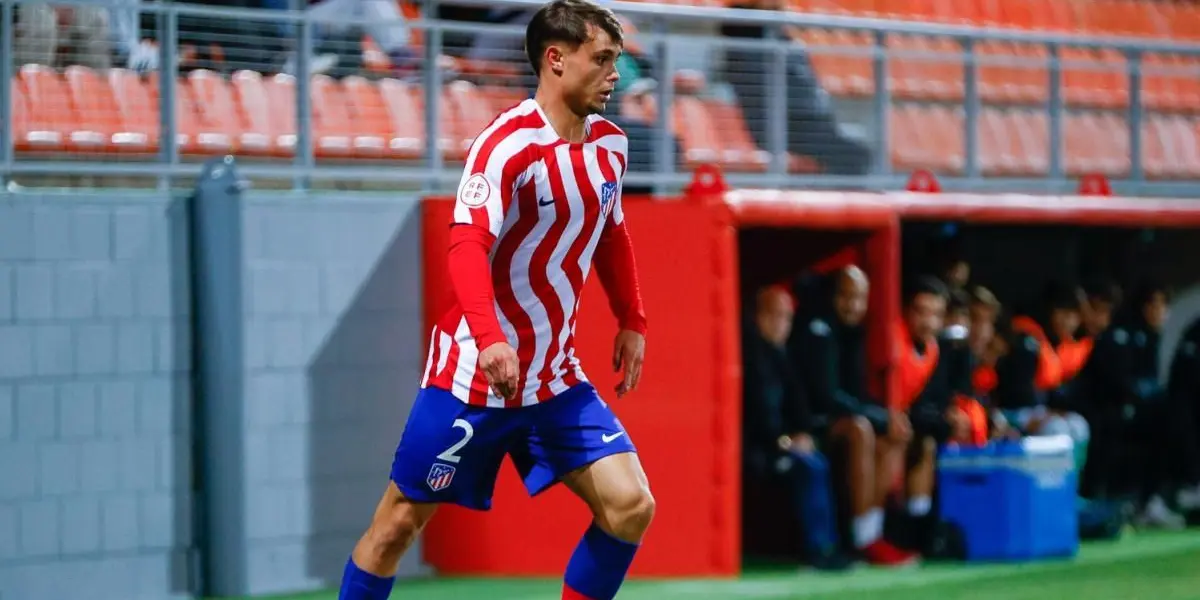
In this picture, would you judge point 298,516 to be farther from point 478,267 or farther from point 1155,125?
point 1155,125

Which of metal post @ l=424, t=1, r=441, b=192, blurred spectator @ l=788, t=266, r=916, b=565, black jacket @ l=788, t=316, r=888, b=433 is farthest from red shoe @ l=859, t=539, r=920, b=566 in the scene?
metal post @ l=424, t=1, r=441, b=192

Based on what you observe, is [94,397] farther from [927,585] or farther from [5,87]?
[927,585]

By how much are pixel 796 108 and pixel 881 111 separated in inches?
17.3

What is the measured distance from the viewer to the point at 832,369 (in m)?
9.43

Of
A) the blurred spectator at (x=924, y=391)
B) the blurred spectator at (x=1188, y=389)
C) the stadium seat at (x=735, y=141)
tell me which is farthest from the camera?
the blurred spectator at (x=1188, y=389)

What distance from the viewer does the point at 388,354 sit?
8.93 m

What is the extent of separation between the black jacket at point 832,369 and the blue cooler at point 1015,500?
552 millimetres

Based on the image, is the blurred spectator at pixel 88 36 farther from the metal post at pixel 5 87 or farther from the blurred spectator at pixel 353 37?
the blurred spectator at pixel 353 37

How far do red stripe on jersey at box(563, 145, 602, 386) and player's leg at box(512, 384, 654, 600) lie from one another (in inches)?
4.4

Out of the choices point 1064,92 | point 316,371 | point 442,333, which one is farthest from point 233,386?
point 1064,92

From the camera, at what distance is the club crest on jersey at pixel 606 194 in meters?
5.45

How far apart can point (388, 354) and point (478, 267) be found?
3937mm

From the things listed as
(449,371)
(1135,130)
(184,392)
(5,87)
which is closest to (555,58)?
(449,371)

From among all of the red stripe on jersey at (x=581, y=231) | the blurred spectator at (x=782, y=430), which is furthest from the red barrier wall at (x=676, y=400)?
the red stripe on jersey at (x=581, y=231)
